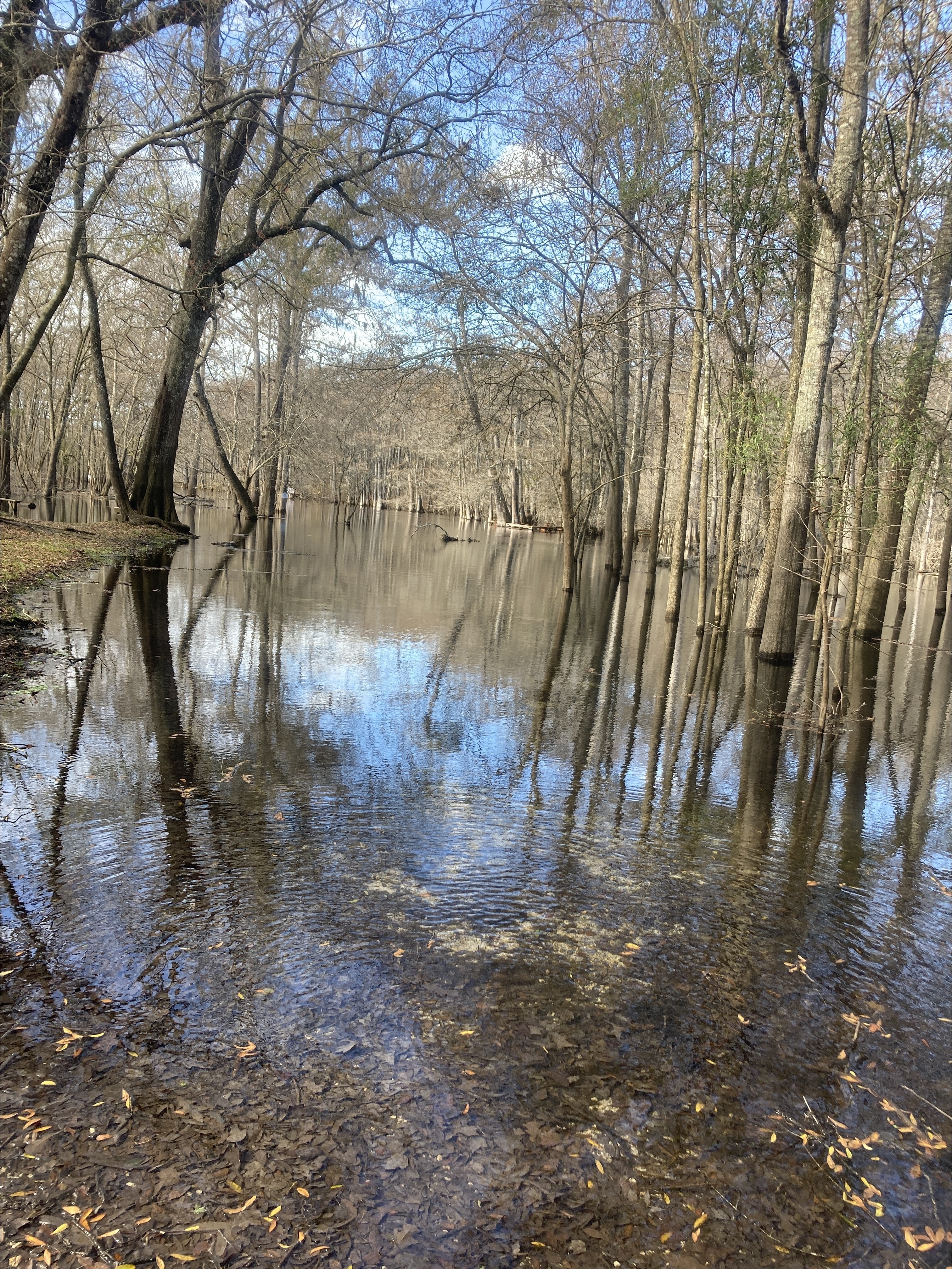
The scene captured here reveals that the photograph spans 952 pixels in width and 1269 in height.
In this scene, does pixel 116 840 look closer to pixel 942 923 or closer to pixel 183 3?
pixel 942 923

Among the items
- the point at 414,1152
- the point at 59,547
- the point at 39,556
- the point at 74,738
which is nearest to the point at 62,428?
the point at 59,547

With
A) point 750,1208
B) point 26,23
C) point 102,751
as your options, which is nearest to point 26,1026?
point 750,1208

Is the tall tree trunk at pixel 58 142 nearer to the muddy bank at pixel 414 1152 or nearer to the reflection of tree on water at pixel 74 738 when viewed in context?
the reflection of tree on water at pixel 74 738

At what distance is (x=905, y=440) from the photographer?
11.7 meters

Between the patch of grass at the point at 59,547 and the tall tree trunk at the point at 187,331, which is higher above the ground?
the tall tree trunk at the point at 187,331

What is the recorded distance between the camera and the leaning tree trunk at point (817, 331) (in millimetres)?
9039

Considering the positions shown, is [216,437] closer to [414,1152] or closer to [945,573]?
[945,573]

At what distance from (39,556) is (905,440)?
13155mm

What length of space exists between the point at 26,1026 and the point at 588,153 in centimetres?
1590

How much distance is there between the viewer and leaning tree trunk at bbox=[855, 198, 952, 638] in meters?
12.4

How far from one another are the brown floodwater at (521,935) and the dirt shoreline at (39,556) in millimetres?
472

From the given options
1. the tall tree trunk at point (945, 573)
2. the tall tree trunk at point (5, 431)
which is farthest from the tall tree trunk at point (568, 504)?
the tall tree trunk at point (5, 431)

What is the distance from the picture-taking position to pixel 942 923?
4066mm

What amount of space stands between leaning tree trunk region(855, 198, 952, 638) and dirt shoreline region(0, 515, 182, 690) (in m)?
10.4
